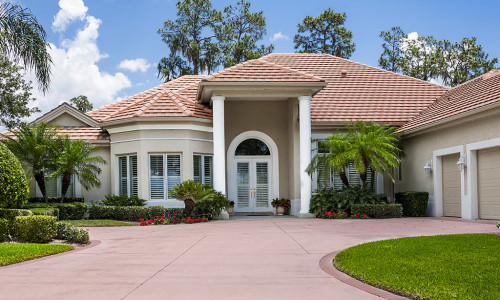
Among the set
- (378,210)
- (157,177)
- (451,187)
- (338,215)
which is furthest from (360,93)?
(157,177)

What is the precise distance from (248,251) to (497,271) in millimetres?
4490

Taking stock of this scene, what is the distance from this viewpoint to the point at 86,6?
2816cm

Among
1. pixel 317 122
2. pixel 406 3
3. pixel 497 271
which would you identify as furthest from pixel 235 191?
pixel 497 271

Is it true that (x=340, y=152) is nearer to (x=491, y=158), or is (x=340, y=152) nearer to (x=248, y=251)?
(x=491, y=158)

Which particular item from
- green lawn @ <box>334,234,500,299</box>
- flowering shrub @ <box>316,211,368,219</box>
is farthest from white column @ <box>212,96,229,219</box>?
green lawn @ <box>334,234,500,299</box>

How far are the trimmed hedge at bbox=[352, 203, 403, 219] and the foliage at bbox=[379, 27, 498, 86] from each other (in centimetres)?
2607

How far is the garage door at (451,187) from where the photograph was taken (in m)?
17.7

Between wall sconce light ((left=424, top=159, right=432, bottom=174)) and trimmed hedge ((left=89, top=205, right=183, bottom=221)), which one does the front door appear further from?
wall sconce light ((left=424, top=159, right=432, bottom=174))

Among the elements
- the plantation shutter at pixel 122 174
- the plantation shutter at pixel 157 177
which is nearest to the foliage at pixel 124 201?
the plantation shutter at pixel 157 177

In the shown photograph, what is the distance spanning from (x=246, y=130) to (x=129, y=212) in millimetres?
6054

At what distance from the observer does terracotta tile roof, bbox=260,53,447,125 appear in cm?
2170

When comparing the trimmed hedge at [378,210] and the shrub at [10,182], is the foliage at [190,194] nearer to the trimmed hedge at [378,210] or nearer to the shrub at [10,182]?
the trimmed hedge at [378,210]

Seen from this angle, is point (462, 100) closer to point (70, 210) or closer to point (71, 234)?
point (71, 234)

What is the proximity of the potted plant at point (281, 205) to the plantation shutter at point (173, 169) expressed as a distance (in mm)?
4073
